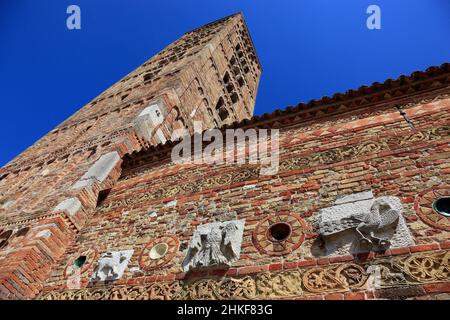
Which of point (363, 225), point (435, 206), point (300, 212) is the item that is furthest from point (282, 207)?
point (435, 206)

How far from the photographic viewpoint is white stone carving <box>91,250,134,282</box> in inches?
145

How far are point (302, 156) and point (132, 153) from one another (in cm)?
303

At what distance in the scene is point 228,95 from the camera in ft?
44.9

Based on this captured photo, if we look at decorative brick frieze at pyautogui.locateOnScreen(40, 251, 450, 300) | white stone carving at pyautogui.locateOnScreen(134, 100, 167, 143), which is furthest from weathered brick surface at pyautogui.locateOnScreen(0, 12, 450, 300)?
white stone carving at pyautogui.locateOnScreen(134, 100, 167, 143)

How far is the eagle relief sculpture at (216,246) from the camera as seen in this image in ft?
10.4

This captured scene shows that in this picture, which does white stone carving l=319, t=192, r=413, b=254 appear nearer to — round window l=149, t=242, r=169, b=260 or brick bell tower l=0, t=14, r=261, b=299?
round window l=149, t=242, r=169, b=260

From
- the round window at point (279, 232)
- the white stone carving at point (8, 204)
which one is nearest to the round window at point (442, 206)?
the round window at point (279, 232)

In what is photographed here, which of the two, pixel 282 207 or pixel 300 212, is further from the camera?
pixel 282 207

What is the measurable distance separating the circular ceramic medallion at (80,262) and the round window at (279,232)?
212 cm

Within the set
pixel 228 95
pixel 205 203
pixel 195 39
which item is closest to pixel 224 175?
pixel 205 203

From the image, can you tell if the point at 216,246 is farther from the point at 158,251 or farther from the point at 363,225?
the point at 363,225

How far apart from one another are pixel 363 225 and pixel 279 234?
0.75m

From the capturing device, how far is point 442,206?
2.80 metres
